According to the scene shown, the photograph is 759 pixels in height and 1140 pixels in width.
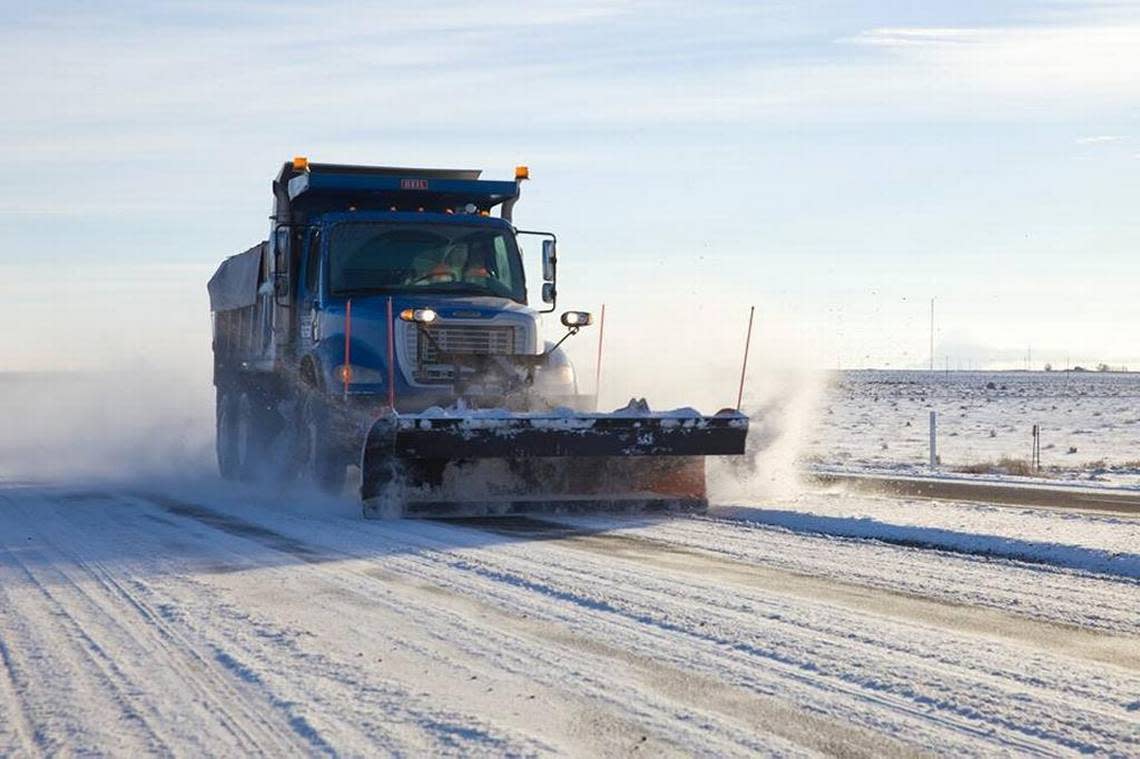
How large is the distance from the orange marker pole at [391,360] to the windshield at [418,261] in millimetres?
547

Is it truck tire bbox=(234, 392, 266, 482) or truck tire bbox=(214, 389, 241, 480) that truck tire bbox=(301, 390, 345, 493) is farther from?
truck tire bbox=(214, 389, 241, 480)

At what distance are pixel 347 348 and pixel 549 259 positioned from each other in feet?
8.40

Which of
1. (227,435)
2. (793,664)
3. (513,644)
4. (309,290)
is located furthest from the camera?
(227,435)

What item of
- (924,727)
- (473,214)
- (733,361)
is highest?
(473,214)

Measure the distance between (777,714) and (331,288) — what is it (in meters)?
9.83

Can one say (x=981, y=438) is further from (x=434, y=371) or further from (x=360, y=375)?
(x=360, y=375)

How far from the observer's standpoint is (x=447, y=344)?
14.2 m

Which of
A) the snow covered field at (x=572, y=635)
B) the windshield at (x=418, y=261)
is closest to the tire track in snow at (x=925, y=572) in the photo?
the snow covered field at (x=572, y=635)

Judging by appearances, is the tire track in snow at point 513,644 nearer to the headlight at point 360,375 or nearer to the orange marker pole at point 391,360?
the orange marker pole at point 391,360

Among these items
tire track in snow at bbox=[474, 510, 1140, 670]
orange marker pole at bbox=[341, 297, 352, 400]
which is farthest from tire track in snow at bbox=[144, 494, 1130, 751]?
orange marker pole at bbox=[341, 297, 352, 400]

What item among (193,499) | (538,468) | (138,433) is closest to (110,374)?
(138,433)

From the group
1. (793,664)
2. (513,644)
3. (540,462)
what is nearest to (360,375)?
(540,462)

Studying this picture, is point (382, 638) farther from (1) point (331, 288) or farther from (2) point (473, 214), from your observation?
(2) point (473, 214)

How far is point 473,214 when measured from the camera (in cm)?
1569
